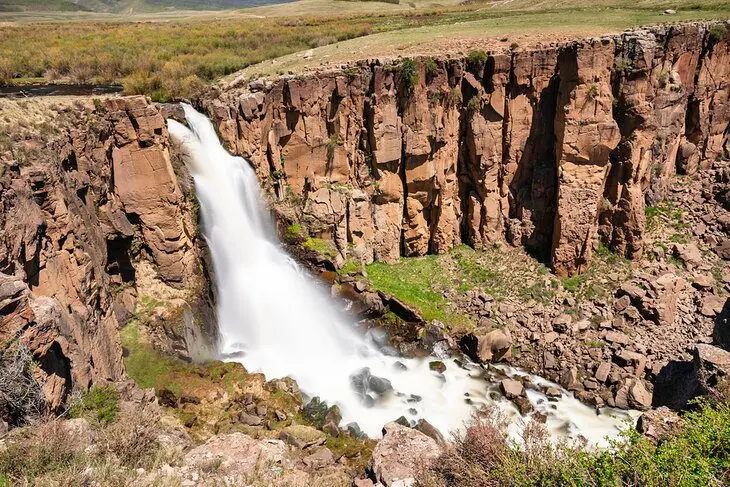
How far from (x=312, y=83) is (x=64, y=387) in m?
17.4

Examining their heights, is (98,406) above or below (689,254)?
above

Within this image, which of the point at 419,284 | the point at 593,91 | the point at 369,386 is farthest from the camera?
the point at 419,284

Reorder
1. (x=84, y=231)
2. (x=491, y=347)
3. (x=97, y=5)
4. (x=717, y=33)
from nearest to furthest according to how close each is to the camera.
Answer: (x=84, y=231)
(x=491, y=347)
(x=717, y=33)
(x=97, y=5)

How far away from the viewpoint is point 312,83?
23.2 m

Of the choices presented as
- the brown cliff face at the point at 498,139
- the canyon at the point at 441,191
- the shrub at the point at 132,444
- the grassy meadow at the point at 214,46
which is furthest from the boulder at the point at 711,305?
the shrub at the point at 132,444

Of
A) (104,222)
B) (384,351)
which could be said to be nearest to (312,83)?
(104,222)

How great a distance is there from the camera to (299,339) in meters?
21.4

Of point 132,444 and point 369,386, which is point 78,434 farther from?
point 369,386

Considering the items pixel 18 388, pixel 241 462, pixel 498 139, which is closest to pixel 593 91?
pixel 498 139

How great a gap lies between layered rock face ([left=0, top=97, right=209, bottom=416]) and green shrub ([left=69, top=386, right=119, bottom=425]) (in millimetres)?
434

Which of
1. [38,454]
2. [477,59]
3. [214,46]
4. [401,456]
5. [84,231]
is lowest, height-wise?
[401,456]

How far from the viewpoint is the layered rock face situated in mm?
11102

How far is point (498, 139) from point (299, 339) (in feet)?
50.4

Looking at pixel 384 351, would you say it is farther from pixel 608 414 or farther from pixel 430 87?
pixel 430 87
